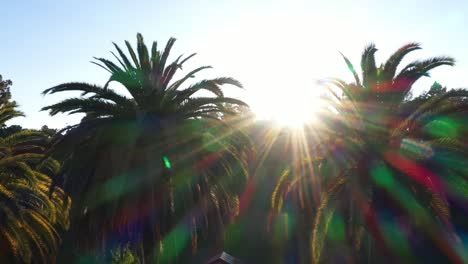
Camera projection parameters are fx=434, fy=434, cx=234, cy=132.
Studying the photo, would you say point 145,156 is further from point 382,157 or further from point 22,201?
point 382,157

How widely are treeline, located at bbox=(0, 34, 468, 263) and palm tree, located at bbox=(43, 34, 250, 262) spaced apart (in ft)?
0.11

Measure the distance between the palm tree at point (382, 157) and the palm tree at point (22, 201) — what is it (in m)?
7.97

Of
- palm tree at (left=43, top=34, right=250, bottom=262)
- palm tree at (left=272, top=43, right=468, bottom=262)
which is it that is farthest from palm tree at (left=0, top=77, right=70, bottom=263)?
palm tree at (left=272, top=43, right=468, bottom=262)

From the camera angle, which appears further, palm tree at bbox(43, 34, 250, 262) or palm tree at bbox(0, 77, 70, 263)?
palm tree at bbox(0, 77, 70, 263)

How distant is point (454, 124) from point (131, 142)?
912 centimetres

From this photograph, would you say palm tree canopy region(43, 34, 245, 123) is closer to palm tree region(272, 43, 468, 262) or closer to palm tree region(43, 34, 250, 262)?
palm tree region(43, 34, 250, 262)

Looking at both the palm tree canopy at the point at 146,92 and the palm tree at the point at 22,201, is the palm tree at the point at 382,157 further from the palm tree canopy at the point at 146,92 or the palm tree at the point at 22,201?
the palm tree at the point at 22,201

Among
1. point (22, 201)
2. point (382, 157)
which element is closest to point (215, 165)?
point (382, 157)

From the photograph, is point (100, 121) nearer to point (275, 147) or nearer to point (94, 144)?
point (94, 144)

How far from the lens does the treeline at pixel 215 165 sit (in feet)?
38.4

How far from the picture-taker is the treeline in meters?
11.7

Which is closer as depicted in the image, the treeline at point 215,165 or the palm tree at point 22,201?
the treeline at point 215,165

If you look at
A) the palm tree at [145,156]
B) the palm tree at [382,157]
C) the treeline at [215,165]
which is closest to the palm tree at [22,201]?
the treeline at [215,165]

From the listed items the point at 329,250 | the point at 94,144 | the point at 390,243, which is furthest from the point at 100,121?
the point at 329,250
